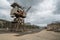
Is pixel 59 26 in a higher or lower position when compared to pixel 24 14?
lower

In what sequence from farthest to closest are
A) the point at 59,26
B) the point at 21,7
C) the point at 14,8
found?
the point at 21,7, the point at 14,8, the point at 59,26

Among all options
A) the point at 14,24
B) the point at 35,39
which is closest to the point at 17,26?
the point at 14,24

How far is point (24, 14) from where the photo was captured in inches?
1649

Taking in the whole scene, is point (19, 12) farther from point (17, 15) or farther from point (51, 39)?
point (51, 39)

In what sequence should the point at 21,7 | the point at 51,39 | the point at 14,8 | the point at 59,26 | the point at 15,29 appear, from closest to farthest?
the point at 51,39 → the point at 59,26 → the point at 15,29 → the point at 14,8 → the point at 21,7

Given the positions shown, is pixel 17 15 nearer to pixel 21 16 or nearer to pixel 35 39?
pixel 21 16

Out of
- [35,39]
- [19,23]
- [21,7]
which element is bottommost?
[35,39]

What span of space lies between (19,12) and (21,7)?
98.9 inches

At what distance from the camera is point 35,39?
574 inches

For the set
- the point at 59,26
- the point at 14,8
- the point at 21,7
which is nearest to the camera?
the point at 59,26

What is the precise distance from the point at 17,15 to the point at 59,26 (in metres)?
19.2

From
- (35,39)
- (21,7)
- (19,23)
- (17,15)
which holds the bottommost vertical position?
(35,39)

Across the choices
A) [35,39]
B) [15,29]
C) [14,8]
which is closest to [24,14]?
[14,8]

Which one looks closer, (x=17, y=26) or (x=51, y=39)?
(x=51, y=39)
